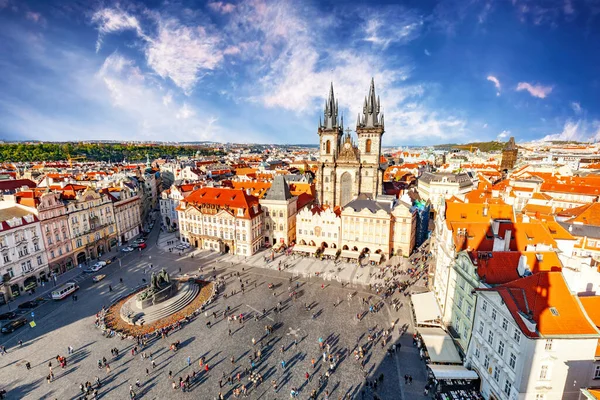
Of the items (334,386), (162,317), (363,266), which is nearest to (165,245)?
(162,317)

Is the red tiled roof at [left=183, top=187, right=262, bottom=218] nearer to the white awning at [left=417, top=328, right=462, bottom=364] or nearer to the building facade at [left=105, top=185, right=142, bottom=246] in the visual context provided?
the building facade at [left=105, top=185, right=142, bottom=246]

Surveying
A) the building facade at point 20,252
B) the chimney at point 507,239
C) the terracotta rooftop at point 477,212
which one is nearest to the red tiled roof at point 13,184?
the building facade at point 20,252

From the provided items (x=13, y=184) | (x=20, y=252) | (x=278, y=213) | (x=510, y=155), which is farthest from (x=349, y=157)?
(x=510, y=155)

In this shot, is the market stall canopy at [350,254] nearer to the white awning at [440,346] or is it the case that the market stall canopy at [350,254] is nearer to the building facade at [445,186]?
the white awning at [440,346]

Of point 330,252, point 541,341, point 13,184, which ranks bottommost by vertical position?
point 330,252

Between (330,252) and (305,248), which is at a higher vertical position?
(305,248)

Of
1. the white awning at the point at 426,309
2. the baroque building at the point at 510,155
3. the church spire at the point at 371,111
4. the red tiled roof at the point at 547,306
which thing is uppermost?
the church spire at the point at 371,111

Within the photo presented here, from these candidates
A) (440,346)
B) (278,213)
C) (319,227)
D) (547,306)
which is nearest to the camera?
(547,306)

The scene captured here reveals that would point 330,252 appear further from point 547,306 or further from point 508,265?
point 547,306
